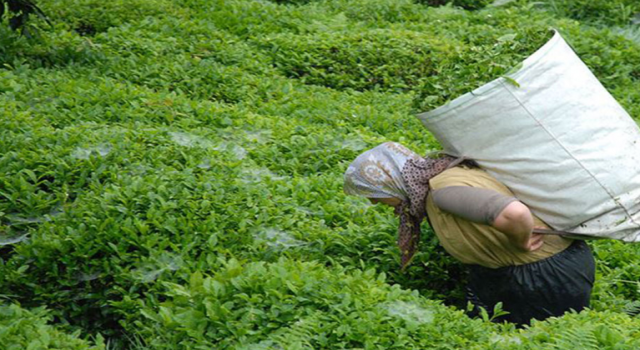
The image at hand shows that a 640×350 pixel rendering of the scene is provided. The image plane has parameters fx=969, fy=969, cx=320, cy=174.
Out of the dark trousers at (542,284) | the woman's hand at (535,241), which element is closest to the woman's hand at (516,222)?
the woman's hand at (535,241)

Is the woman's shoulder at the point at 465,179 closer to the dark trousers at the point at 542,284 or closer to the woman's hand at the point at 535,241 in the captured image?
the woman's hand at the point at 535,241

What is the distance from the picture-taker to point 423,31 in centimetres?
888

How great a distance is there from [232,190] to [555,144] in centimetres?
175

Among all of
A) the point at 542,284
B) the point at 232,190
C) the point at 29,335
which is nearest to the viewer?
the point at 29,335

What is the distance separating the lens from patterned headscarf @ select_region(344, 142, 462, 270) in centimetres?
424

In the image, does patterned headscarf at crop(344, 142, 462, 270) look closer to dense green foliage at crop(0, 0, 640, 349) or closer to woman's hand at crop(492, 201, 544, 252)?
dense green foliage at crop(0, 0, 640, 349)

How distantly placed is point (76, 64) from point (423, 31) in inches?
131

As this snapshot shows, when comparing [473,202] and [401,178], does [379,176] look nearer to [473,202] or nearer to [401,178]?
[401,178]

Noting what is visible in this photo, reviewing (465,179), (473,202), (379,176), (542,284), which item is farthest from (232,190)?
(542,284)

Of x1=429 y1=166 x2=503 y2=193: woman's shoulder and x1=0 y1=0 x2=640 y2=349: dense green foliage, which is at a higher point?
x1=429 y1=166 x2=503 y2=193: woman's shoulder

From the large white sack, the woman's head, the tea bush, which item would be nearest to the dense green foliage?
the tea bush

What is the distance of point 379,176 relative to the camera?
4273 millimetres

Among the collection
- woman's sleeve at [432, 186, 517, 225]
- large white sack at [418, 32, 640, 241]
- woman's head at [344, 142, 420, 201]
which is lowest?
woman's head at [344, 142, 420, 201]

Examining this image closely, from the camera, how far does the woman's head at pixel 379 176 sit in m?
4.27
